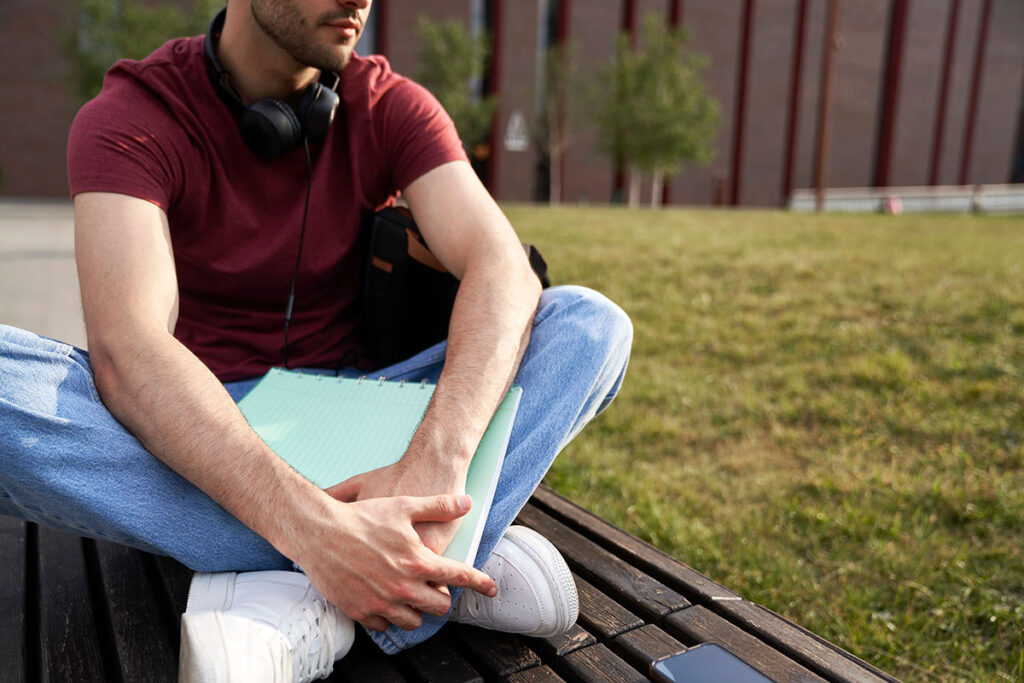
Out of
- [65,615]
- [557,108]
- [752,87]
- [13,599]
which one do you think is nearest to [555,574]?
[65,615]

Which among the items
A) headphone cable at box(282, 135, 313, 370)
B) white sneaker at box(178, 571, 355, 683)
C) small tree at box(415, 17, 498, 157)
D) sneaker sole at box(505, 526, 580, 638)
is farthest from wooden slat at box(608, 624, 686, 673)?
small tree at box(415, 17, 498, 157)

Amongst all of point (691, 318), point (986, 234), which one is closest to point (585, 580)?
point (691, 318)

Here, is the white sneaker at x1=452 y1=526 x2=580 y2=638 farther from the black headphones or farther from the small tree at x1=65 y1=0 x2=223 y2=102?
the small tree at x1=65 y1=0 x2=223 y2=102

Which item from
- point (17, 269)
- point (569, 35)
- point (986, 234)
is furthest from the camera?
point (569, 35)

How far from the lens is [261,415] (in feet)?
6.44

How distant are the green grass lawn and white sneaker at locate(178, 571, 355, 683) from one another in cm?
146

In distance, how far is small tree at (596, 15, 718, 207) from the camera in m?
25.3

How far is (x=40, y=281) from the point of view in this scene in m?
7.18

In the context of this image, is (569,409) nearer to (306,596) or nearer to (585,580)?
(585,580)

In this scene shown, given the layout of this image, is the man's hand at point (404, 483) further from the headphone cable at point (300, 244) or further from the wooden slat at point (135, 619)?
the headphone cable at point (300, 244)

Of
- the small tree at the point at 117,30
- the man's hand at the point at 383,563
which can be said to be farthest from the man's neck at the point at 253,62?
the small tree at the point at 117,30

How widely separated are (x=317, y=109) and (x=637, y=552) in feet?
5.04

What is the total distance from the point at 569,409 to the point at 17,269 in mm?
7988

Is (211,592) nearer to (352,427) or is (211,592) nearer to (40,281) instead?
(352,427)
